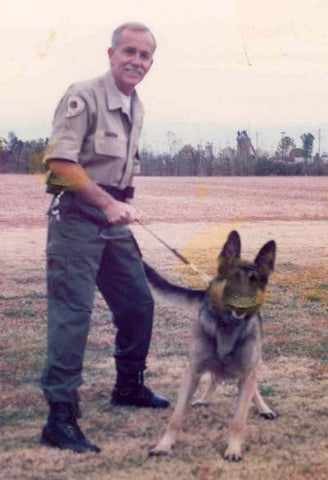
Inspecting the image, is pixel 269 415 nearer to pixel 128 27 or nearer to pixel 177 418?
pixel 177 418

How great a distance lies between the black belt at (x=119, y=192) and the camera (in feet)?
15.3

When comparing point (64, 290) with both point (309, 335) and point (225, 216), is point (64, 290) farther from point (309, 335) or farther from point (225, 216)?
point (225, 216)

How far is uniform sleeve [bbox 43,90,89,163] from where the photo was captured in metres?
4.29

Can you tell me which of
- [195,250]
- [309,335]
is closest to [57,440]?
[309,335]

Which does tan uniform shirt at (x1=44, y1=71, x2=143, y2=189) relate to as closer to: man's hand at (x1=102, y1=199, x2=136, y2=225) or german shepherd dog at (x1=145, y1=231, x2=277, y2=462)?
man's hand at (x1=102, y1=199, x2=136, y2=225)

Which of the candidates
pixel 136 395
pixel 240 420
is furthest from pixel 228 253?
pixel 136 395

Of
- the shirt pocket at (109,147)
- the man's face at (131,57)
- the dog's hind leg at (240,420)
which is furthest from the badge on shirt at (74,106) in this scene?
the dog's hind leg at (240,420)

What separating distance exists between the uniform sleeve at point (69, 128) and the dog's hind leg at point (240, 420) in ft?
5.51

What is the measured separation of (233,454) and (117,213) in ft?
5.11

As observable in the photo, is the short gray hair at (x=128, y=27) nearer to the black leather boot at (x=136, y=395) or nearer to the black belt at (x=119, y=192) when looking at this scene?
the black belt at (x=119, y=192)

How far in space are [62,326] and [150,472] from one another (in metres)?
0.97

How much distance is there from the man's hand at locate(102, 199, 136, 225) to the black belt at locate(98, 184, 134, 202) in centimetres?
38

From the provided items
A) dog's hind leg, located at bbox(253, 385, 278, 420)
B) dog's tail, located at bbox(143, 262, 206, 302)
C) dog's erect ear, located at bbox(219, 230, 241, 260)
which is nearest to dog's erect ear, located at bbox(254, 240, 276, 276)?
dog's erect ear, located at bbox(219, 230, 241, 260)

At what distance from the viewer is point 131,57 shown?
4.53 meters
